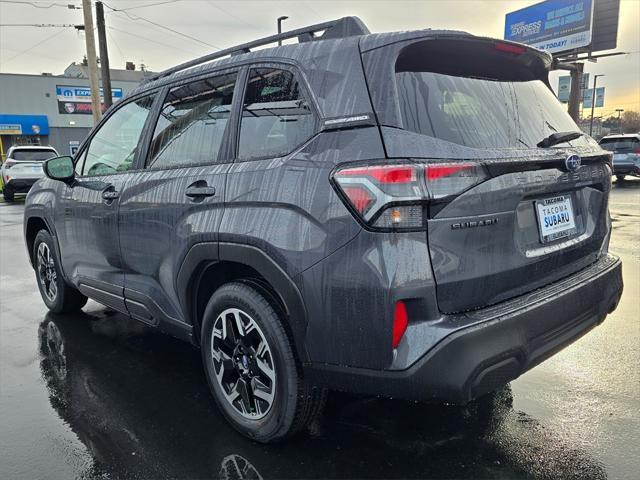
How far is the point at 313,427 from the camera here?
2.74 m

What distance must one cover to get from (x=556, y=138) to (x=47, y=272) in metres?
4.42

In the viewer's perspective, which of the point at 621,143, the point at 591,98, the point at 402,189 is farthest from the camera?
the point at 591,98

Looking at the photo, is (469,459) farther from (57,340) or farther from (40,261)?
(40,261)

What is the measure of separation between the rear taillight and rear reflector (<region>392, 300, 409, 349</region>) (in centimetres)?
30

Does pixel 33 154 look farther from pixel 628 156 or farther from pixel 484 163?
pixel 628 156

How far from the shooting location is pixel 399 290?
1928mm

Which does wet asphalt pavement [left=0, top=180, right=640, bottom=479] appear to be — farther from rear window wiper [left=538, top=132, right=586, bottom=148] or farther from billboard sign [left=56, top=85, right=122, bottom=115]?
billboard sign [left=56, top=85, right=122, bottom=115]

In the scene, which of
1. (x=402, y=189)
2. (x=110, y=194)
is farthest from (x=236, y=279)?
(x=110, y=194)

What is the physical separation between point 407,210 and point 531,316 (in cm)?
71

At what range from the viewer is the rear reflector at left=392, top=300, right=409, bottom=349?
1.95 m

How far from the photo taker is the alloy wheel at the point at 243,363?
2.46 metres

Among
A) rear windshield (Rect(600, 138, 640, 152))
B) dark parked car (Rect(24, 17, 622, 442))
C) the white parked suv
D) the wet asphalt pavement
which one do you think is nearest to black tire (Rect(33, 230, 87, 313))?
the wet asphalt pavement

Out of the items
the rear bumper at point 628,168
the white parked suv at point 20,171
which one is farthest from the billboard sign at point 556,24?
the white parked suv at point 20,171

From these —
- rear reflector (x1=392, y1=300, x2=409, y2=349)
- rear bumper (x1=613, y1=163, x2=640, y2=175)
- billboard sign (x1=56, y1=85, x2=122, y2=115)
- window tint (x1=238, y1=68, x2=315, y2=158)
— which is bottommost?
rear bumper (x1=613, y1=163, x2=640, y2=175)
